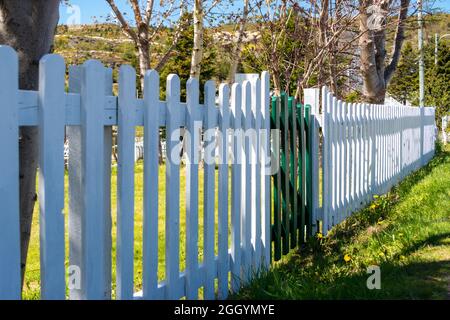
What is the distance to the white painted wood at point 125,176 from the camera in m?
2.66

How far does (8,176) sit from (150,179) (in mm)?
945

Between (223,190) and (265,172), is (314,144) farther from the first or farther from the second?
(223,190)

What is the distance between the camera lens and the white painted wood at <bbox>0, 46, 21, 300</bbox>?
2037 mm

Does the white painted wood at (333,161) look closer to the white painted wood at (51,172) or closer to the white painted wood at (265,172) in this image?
the white painted wood at (265,172)

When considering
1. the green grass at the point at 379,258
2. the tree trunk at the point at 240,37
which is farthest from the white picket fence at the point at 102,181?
the tree trunk at the point at 240,37

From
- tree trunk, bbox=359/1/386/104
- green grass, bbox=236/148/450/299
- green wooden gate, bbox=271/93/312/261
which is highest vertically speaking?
tree trunk, bbox=359/1/386/104

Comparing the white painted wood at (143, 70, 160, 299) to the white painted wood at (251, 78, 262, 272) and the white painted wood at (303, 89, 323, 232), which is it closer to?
the white painted wood at (251, 78, 262, 272)

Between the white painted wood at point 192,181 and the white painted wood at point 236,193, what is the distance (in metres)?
0.53

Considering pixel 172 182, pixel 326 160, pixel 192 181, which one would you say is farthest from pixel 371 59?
pixel 172 182

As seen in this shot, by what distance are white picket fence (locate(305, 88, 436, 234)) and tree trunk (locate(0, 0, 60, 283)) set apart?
10.9ft

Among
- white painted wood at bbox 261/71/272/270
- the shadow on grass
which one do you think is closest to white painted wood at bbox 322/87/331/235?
the shadow on grass
